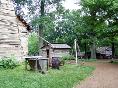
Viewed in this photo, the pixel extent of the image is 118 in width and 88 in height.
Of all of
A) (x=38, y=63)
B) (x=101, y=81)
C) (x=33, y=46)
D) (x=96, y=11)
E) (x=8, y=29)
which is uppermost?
(x=96, y=11)

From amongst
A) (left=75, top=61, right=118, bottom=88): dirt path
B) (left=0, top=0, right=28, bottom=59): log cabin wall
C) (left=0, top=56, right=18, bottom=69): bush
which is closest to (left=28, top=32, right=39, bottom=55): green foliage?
(left=0, top=56, right=18, bottom=69): bush

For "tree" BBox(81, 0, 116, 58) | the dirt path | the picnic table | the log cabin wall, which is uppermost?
"tree" BBox(81, 0, 116, 58)

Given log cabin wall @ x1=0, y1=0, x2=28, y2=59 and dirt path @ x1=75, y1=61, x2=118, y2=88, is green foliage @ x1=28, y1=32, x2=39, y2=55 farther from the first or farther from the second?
log cabin wall @ x1=0, y1=0, x2=28, y2=59

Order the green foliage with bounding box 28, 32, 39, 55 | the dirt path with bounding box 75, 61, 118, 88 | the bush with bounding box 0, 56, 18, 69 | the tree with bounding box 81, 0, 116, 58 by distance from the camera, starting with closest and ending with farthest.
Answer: the dirt path with bounding box 75, 61, 118, 88 < the bush with bounding box 0, 56, 18, 69 < the tree with bounding box 81, 0, 116, 58 < the green foliage with bounding box 28, 32, 39, 55

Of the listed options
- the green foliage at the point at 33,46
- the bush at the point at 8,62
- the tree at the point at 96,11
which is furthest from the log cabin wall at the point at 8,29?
the green foliage at the point at 33,46

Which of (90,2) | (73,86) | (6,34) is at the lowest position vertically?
(73,86)

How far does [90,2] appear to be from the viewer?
38531 mm

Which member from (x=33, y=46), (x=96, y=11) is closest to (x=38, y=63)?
(x=96, y=11)

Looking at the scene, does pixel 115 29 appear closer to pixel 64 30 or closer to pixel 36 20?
pixel 36 20

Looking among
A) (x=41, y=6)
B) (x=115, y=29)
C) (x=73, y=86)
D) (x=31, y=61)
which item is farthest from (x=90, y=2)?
(x=73, y=86)

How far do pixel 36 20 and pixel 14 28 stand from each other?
902 inches

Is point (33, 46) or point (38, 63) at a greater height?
point (33, 46)

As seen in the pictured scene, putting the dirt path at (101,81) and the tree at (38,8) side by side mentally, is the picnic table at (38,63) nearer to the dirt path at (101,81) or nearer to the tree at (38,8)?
the dirt path at (101,81)

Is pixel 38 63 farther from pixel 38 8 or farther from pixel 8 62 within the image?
pixel 38 8
